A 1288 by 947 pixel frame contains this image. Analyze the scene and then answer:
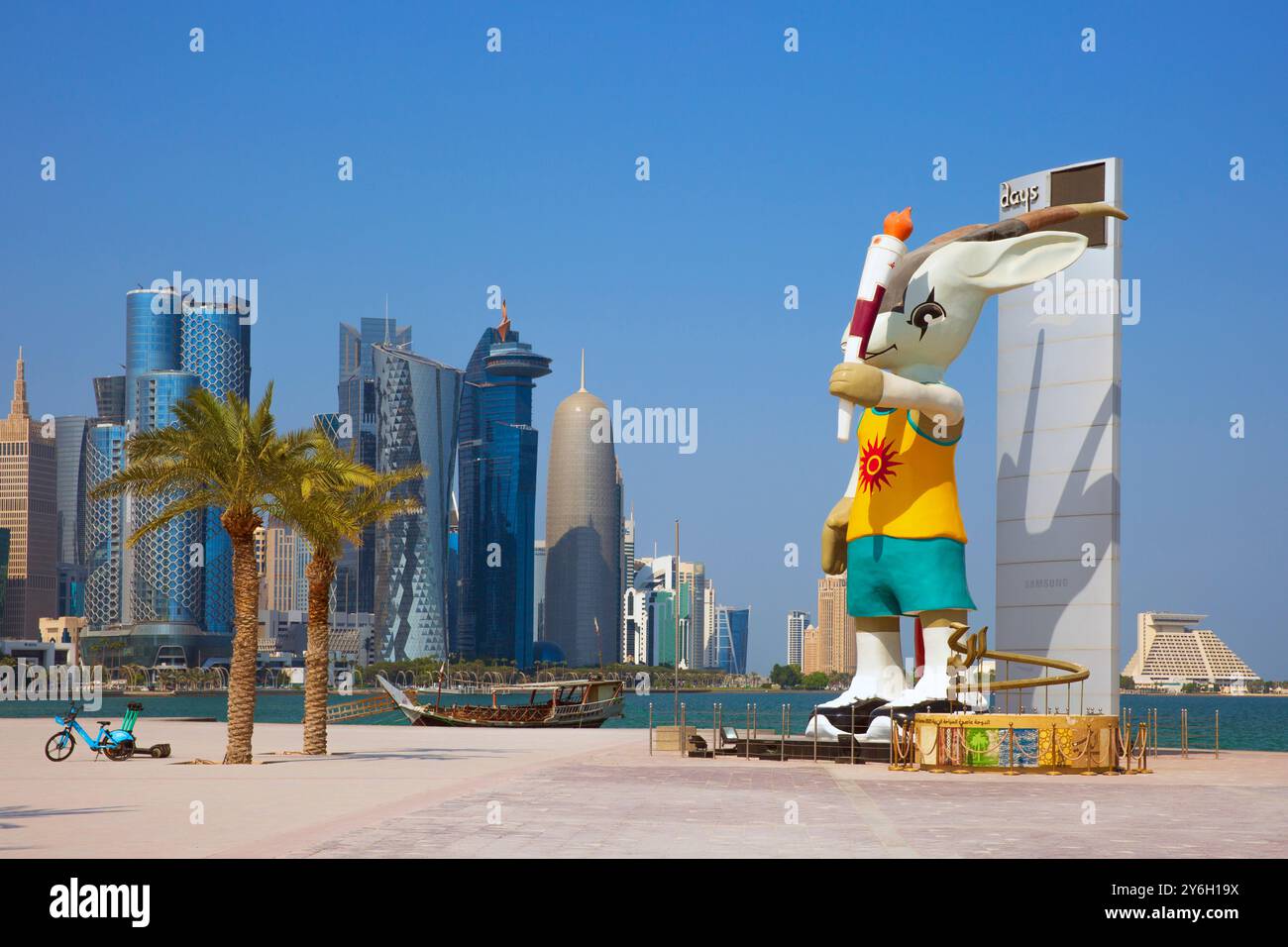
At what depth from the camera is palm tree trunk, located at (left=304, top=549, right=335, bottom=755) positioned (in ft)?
92.4

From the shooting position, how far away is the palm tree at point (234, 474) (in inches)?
982

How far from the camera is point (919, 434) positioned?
1078 inches

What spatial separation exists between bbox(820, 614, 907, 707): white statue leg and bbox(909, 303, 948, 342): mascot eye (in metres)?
5.29

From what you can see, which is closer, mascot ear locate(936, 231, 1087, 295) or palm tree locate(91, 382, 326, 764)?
palm tree locate(91, 382, 326, 764)

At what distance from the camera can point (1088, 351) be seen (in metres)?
29.8

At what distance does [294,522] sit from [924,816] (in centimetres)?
1382

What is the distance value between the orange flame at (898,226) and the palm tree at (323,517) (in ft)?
34.1

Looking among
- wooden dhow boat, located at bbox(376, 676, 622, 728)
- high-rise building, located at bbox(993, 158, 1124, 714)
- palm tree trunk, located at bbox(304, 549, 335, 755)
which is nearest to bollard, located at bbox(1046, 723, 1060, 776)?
high-rise building, located at bbox(993, 158, 1124, 714)

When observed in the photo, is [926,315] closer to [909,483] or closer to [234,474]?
[909,483]

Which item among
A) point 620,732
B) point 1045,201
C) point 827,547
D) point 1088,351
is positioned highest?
point 1045,201

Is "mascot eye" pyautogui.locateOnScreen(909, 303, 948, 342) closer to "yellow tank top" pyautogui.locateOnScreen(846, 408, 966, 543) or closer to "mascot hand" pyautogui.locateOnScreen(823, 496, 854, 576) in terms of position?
"yellow tank top" pyautogui.locateOnScreen(846, 408, 966, 543)

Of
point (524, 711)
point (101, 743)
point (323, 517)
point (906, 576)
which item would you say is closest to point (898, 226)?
point (906, 576)
